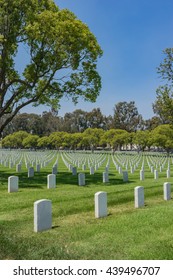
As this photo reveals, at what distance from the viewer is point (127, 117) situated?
118875mm

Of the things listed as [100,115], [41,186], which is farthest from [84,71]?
[100,115]

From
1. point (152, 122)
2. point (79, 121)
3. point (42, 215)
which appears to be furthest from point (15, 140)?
point (42, 215)

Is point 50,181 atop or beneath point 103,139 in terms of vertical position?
beneath

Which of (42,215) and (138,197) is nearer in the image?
(42,215)

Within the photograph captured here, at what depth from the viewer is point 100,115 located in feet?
401

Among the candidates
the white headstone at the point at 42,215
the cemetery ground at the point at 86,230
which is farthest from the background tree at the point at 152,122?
the white headstone at the point at 42,215

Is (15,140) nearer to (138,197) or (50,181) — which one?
(50,181)

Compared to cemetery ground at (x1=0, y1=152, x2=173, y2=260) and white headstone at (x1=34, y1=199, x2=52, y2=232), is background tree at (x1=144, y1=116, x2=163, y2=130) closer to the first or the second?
cemetery ground at (x1=0, y1=152, x2=173, y2=260)

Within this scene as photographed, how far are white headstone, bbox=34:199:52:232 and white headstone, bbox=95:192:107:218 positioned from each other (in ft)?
5.16

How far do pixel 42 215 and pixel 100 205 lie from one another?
6.23 feet

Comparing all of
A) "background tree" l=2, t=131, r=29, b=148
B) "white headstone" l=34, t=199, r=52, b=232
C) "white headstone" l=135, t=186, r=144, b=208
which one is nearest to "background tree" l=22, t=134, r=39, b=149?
"background tree" l=2, t=131, r=29, b=148

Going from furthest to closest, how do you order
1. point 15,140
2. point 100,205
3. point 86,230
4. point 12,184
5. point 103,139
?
1. point 15,140
2. point 103,139
3. point 12,184
4. point 100,205
5. point 86,230

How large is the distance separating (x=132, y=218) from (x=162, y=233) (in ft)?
4.50

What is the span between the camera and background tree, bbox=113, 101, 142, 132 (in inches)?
4503
